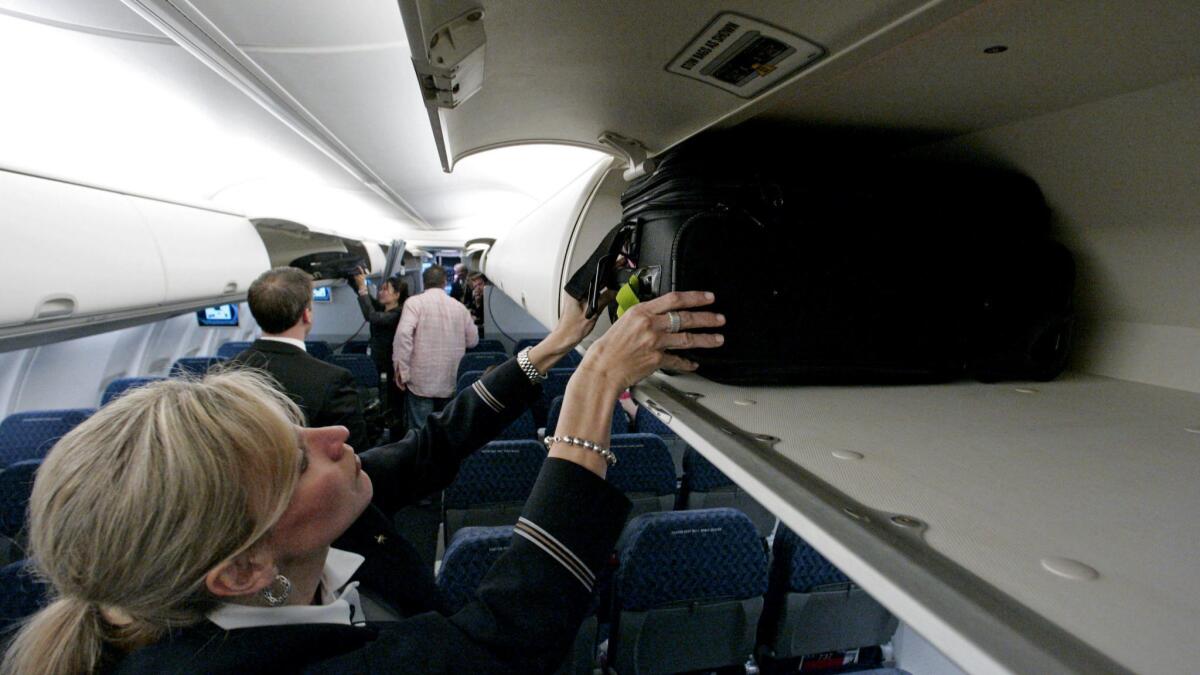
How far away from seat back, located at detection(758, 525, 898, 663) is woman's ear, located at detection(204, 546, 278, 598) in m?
2.13

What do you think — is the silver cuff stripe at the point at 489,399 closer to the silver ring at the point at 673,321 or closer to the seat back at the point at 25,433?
the silver ring at the point at 673,321

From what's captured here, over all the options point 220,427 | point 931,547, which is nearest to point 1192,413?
point 931,547

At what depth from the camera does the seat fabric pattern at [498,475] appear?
3051 millimetres

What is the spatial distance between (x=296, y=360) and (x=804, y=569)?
7.96 feet

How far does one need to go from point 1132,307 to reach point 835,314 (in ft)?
1.89

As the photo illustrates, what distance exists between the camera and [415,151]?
409 centimetres

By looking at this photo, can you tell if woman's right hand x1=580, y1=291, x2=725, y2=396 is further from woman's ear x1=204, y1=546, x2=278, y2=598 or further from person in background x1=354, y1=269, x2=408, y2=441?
person in background x1=354, y1=269, x2=408, y2=441

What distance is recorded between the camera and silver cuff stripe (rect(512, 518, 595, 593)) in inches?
35.1

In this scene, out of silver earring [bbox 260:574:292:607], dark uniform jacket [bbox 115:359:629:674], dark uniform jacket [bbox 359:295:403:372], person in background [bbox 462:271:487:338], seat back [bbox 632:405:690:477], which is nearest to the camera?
dark uniform jacket [bbox 115:359:629:674]

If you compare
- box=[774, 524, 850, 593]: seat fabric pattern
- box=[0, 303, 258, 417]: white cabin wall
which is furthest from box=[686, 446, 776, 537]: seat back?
box=[0, 303, 258, 417]: white cabin wall

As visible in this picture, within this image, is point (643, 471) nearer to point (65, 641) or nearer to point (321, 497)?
point (321, 497)

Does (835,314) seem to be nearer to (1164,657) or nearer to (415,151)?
(1164,657)

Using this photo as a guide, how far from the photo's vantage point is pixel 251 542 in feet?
2.82

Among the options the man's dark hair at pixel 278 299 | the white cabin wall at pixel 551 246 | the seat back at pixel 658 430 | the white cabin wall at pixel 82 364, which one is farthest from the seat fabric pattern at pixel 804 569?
the white cabin wall at pixel 82 364
